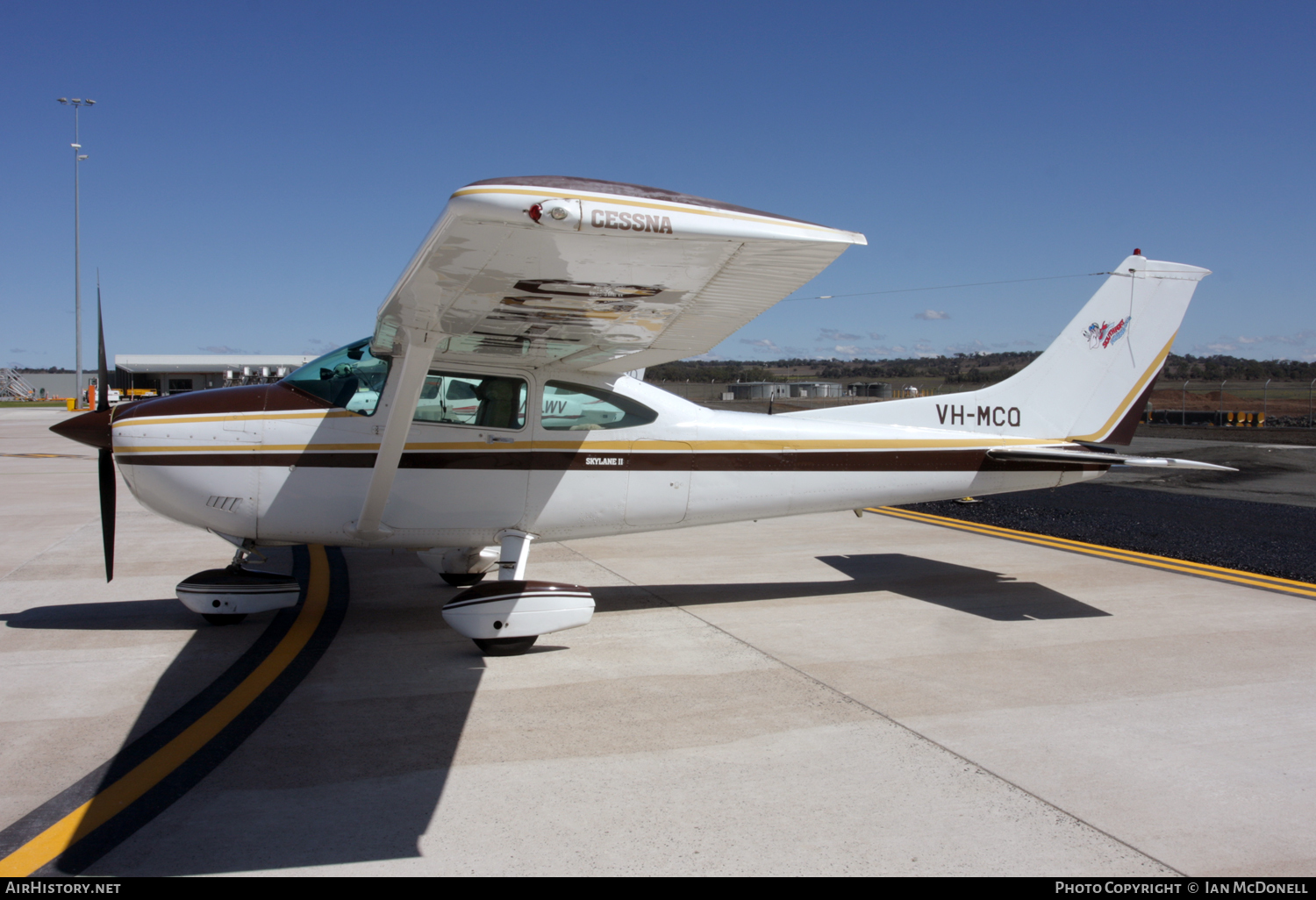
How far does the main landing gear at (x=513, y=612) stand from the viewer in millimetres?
5164

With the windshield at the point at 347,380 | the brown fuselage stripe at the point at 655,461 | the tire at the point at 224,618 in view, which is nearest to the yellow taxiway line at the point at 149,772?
the tire at the point at 224,618

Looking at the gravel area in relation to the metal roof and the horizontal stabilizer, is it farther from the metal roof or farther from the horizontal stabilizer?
the metal roof

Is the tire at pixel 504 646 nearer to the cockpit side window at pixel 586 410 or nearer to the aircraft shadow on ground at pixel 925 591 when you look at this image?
the aircraft shadow on ground at pixel 925 591

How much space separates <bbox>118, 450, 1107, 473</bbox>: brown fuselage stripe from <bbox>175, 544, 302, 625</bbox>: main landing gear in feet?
2.95

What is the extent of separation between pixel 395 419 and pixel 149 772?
90.8 inches

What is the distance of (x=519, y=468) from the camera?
578cm

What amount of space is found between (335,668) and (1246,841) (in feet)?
15.2

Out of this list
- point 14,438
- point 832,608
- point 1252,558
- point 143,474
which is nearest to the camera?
point 143,474

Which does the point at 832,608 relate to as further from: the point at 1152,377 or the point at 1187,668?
the point at 1152,377

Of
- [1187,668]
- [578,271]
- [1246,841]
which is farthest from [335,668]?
[1187,668]

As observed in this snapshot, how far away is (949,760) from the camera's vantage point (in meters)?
3.71

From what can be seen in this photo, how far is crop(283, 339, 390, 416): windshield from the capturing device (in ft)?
18.4

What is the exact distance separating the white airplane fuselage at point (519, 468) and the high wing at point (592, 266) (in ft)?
2.85

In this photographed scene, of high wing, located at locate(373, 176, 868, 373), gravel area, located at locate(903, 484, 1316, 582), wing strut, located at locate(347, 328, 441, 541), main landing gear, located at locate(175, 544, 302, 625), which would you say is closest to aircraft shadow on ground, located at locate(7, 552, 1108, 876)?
main landing gear, located at locate(175, 544, 302, 625)
